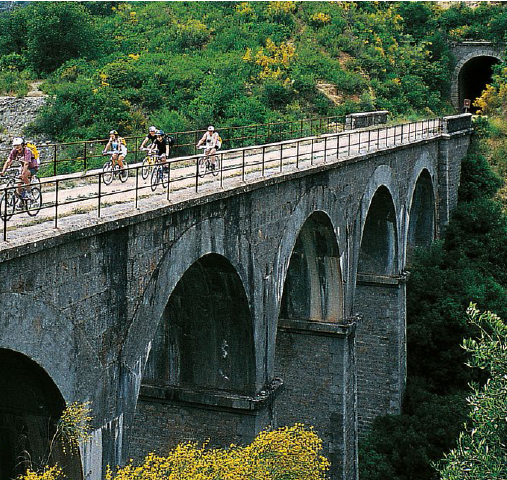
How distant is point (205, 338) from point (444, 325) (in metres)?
14.5

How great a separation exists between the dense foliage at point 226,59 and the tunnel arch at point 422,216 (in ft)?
31.9

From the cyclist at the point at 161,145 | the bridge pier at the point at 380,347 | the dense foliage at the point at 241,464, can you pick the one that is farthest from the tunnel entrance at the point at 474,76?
the dense foliage at the point at 241,464

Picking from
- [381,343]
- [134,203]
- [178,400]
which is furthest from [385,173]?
[134,203]

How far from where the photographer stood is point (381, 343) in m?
28.5

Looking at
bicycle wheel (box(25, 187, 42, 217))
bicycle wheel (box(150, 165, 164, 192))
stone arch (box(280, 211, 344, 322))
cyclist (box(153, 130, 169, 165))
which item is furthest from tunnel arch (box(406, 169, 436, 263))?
bicycle wheel (box(25, 187, 42, 217))

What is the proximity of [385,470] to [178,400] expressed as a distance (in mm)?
9010

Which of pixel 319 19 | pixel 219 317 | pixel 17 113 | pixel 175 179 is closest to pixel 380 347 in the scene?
pixel 219 317

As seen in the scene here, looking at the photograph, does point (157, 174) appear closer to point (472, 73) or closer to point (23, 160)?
point (23, 160)

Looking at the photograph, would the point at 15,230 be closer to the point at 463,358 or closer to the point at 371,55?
the point at 463,358

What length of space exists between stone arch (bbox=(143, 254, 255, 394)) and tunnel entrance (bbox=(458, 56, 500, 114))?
4411cm

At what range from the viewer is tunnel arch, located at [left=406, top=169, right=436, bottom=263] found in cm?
3541

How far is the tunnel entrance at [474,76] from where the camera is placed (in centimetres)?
5900

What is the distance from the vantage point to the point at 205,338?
58.2ft

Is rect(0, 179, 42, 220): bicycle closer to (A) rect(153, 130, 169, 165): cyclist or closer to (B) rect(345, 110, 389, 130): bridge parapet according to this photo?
(A) rect(153, 130, 169, 165): cyclist
